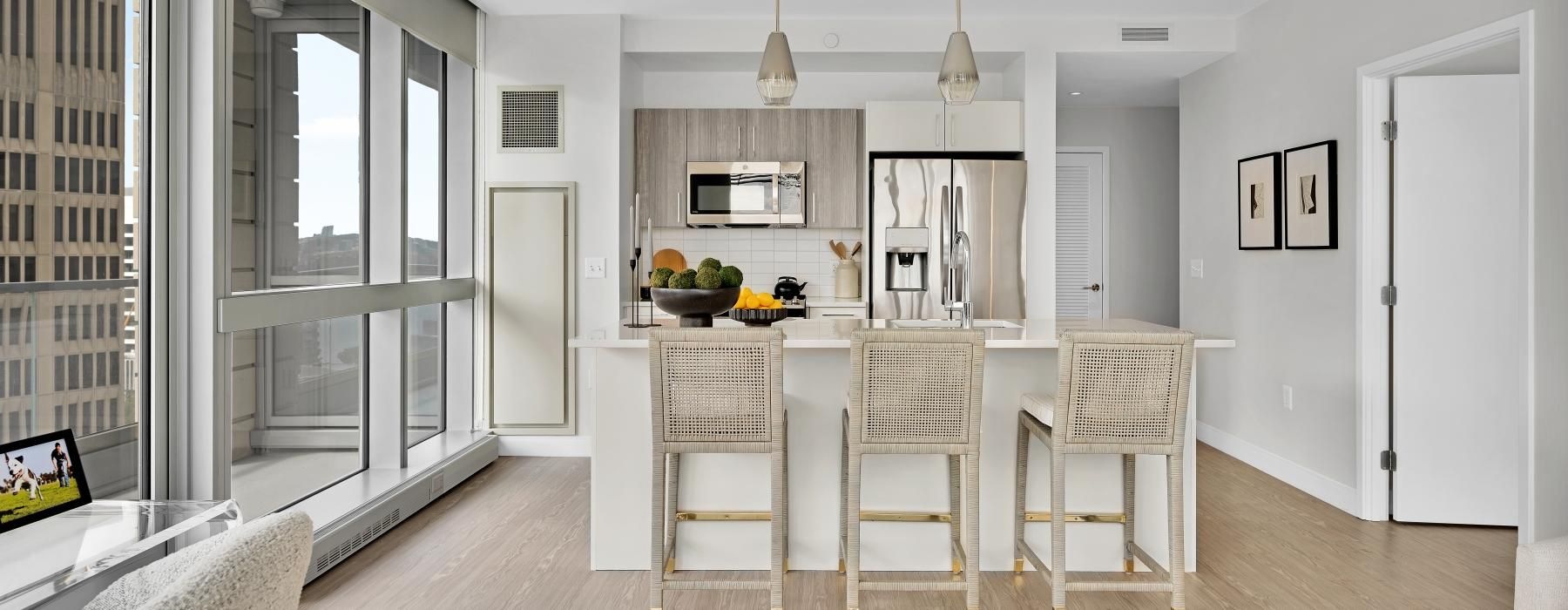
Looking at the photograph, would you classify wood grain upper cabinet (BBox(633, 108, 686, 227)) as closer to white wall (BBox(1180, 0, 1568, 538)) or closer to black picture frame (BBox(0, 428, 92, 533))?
white wall (BBox(1180, 0, 1568, 538))

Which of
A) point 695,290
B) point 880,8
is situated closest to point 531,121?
point 880,8

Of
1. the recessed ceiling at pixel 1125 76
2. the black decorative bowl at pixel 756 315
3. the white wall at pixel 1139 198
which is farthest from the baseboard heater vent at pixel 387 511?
the white wall at pixel 1139 198

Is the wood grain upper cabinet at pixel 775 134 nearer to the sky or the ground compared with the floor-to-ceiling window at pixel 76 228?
nearer to the sky

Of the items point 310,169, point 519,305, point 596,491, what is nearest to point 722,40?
point 519,305

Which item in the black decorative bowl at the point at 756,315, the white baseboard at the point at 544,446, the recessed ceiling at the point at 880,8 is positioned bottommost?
the white baseboard at the point at 544,446

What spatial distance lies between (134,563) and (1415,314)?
4.68 metres

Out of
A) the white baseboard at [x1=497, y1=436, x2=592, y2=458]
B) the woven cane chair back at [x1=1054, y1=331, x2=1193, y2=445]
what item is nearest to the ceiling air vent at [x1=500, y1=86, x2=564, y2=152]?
the white baseboard at [x1=497, y1=436, x2=592, y2=458]

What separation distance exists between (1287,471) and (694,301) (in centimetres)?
339

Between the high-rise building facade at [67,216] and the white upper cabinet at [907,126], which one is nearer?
the high-rise building facade at [67,216]

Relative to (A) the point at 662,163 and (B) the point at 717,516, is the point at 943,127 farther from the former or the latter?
(B) the point at 717,516

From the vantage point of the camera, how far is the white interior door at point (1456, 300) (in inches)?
131

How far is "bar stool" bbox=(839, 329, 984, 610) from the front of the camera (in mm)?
2457

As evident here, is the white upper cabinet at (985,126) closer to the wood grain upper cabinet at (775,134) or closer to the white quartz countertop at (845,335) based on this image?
the wood grain upper cabinet at (775,134)

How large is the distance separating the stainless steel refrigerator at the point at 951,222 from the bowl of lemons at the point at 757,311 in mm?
1873
